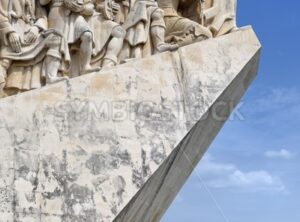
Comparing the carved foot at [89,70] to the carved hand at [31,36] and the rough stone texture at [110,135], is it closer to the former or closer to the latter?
the rough stone texture at [110,135]

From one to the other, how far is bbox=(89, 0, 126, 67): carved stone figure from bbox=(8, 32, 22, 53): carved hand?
2.74ft

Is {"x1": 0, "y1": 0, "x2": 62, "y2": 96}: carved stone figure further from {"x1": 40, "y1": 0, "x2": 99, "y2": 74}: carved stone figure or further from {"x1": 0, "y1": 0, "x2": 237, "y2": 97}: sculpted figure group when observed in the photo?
{"x1": 40, "y1": 0, "x2": 99, "y2": 74}: carved stone figure

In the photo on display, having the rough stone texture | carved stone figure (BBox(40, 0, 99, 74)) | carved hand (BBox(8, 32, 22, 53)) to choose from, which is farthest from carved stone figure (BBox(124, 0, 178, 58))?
carved hand (BBox(8, 32, 22, 53))

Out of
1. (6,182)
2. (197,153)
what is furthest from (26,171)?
(197,153)

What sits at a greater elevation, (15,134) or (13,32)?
(13,32)

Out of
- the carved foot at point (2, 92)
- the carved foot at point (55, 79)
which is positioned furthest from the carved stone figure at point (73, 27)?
the carved foot at point (2, 92)

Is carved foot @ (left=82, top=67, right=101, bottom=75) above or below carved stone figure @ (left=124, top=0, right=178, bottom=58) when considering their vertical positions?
below

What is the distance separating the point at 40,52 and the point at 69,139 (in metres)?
1.07

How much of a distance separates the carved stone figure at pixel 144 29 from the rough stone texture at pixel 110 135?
40 cm

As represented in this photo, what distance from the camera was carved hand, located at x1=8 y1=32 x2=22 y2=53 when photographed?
272 inches

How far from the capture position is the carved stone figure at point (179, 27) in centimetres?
780

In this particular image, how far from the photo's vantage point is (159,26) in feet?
25.2

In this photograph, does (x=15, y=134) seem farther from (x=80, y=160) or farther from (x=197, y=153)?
(x=197, y=153)

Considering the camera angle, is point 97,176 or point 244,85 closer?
point 97,176
